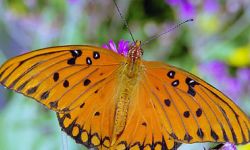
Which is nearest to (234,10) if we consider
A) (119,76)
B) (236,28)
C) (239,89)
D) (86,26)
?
(236,28)

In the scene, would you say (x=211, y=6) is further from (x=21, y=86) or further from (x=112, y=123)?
(x=21, y=86)

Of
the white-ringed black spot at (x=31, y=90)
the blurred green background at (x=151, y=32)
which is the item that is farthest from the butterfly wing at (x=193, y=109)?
the blurred green background at (x=151, y=32)

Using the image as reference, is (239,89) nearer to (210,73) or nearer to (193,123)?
(210,73)

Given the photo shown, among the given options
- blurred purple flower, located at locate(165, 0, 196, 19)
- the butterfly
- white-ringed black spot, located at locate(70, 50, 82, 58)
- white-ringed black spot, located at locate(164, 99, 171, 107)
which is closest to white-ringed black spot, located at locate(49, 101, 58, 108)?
the butterfly

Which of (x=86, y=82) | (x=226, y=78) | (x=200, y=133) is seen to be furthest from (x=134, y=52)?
(x=226, y=78)

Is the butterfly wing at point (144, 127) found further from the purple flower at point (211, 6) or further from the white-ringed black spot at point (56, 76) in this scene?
the purple flower at point (211, 6)
